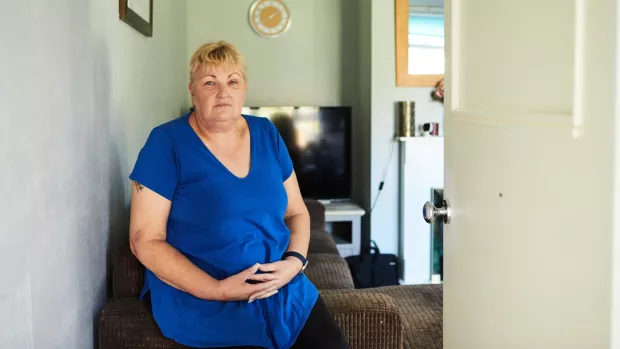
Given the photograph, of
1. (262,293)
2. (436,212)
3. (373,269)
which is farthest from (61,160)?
(373,269)

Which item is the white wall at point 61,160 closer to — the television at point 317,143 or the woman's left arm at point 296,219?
the woman's left arm at point 296,219

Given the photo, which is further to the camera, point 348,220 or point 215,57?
point 348,220

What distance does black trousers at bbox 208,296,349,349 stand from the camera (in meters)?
1.45

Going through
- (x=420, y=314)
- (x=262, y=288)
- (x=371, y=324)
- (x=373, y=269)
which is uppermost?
(x=262, y=288)

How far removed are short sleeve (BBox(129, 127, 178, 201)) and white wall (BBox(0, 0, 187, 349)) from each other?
146 millimetres

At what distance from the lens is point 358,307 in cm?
157

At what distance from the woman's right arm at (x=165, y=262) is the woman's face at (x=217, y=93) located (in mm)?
263

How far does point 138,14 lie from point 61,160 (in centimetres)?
96

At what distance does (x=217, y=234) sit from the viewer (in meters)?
1.52

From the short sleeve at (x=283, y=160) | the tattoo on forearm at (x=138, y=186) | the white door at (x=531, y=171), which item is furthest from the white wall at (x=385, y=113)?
the white door at (x=531, y=171)

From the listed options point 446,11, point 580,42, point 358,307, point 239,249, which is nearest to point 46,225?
point 239,249

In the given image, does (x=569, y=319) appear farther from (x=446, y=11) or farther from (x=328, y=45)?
(x=328, y=45)

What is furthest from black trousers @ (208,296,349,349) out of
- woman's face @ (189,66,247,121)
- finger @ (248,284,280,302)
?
woman's face @ (189,66,247,121)

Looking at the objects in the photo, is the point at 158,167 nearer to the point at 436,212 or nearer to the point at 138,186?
the point at 138,186
